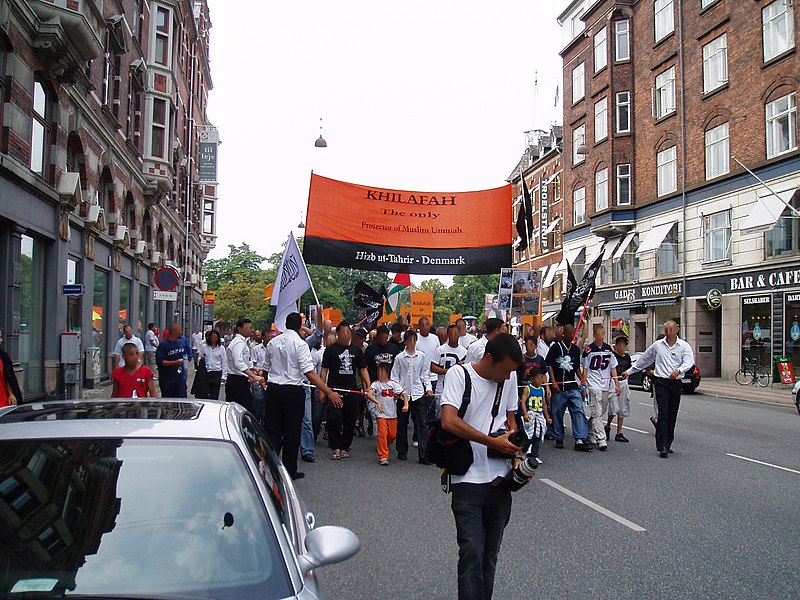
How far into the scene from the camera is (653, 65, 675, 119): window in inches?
1339

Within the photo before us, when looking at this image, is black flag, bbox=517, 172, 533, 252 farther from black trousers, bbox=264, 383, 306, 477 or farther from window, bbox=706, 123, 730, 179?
window, bbox=706, 123, 730, 179

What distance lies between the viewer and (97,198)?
22219 millimetres

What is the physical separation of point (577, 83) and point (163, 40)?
78.2ft

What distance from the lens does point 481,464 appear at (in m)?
4.16

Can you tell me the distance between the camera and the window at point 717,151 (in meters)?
30.1

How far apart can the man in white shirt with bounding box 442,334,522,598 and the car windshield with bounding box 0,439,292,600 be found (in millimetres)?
1438

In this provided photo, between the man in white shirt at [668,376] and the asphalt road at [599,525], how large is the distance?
1.16 ft

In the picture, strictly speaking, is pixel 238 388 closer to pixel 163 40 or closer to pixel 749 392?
pixel 749 392

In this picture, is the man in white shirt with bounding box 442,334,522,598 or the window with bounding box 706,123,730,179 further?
Result: the window with bounding box 706,123,730,179

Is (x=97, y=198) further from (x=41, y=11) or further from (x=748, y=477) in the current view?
(x=748, y=477)

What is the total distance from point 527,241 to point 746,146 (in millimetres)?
18309

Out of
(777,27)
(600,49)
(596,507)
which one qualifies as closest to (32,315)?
(596,507)

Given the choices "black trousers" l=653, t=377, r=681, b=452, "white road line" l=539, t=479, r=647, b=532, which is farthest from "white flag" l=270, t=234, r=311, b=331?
"black trousers" l=653, t=377, r=681, b=452

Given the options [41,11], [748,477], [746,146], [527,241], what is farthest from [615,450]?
[746,146]
